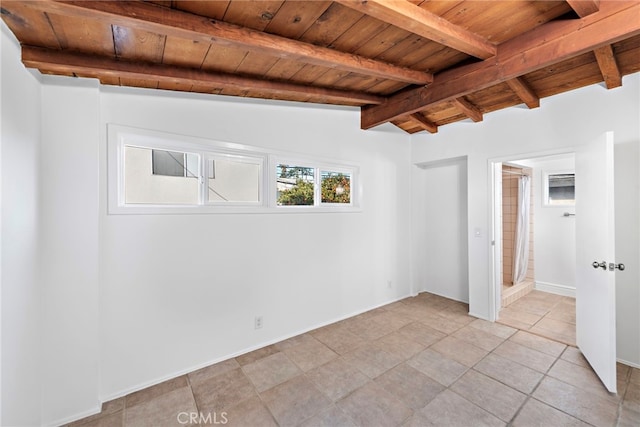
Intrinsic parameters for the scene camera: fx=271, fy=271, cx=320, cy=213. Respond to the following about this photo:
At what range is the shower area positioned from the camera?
4305 millimetres

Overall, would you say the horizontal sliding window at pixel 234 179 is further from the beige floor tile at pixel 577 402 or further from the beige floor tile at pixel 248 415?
the beige floor tile at pixel 577 402

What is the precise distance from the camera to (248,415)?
73.1 inches

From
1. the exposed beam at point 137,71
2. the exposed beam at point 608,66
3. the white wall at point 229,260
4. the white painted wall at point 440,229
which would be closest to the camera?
the exposed beam at point 137,71

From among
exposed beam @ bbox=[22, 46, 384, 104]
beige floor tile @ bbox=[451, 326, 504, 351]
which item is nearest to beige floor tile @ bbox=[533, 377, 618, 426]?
beige floor tile @ bbox=[451, 326, 504, 351]

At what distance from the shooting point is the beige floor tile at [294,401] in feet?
6.05

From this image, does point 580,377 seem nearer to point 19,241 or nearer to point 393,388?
point 393,388

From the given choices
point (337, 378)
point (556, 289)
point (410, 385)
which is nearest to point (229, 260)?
point (337, 378)

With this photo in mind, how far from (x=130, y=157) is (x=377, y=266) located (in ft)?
10.0

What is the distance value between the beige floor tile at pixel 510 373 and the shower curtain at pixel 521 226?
7.84ft

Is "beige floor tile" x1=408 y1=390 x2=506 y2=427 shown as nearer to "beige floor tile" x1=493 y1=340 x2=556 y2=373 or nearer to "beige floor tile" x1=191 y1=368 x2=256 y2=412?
"beige floor tile" x1=493 y1=340 x2=556 y2=373

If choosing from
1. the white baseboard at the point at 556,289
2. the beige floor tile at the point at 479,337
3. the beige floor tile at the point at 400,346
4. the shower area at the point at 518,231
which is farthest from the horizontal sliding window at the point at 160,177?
the white baseboard at the point at 556,289

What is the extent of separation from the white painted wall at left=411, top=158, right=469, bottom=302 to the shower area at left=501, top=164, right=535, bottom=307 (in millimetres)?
759

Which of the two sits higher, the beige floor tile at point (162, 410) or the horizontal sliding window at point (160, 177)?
the horizontal sliding window at point (160, 177)

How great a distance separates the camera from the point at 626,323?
2418 millimetres
